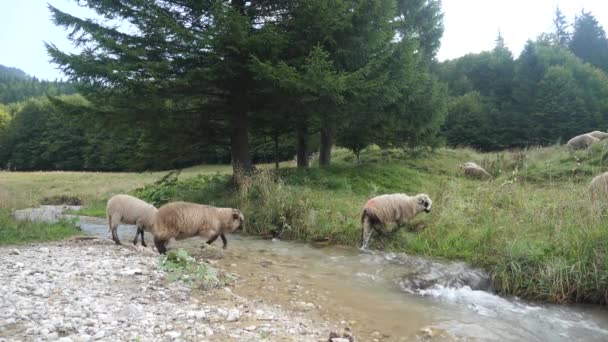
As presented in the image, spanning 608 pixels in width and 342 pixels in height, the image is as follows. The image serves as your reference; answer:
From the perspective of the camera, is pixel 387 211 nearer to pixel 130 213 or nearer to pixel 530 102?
pixel 130 213

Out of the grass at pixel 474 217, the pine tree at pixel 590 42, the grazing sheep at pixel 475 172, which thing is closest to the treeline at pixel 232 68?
the grass at pixel 474 217

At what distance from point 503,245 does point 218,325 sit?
612 cm

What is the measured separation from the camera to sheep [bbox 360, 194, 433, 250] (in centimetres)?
1045

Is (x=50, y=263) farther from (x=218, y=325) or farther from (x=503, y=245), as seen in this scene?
(x=503, y=245)

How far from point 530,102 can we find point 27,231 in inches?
2158

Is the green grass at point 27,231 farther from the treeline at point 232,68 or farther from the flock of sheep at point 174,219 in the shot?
the treeline at point 232,68

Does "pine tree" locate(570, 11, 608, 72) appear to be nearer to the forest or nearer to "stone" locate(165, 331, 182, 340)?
the forest

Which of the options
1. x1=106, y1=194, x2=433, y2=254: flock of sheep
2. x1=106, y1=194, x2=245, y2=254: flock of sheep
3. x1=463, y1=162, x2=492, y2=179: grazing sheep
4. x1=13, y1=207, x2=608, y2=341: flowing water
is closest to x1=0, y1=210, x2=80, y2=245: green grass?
x1=106, y1=194, x2=433, y2=254: flock of sheep

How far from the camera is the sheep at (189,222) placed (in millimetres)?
8938

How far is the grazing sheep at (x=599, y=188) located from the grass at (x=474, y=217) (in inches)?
8.6

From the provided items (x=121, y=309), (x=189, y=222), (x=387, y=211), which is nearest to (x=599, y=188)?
(x=387, y=211)

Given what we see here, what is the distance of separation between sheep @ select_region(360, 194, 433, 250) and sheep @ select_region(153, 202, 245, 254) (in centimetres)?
299

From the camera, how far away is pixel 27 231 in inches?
408

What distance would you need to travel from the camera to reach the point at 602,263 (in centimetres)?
722
